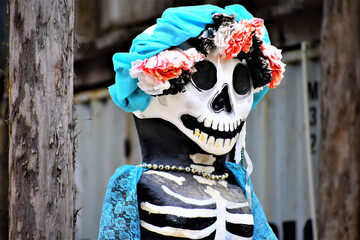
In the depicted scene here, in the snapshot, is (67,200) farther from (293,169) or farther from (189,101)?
(293,169)

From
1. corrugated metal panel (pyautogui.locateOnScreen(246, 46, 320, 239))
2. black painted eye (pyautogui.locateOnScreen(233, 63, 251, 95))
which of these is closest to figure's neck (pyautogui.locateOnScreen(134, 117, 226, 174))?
black painted eye (pyautogui.locateOnScreen(233, 63, 251, 95))

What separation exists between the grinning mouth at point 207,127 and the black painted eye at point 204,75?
5.6 inches

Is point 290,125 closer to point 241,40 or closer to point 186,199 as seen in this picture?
point 241,40

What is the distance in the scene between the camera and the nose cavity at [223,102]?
313 centimetres

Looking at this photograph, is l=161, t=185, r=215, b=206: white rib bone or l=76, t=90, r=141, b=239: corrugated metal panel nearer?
l=161, t=185, r=215, b=206: white rib bone

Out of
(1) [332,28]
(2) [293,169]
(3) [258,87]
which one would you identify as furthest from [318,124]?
(3) [258,87]

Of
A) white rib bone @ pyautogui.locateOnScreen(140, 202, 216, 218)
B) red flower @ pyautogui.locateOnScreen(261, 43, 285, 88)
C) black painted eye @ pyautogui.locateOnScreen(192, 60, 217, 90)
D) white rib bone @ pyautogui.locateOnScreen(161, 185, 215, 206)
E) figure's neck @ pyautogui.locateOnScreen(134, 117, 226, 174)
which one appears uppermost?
red flower @ pyautogui.locateOnScreen(261, 43, 285, 88)

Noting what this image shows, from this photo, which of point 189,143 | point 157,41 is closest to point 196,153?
point 189,143

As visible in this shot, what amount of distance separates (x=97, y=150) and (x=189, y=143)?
4618mm

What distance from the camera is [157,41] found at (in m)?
3.10

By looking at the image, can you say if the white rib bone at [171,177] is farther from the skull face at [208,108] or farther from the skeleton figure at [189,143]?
the skull face at [208,108]

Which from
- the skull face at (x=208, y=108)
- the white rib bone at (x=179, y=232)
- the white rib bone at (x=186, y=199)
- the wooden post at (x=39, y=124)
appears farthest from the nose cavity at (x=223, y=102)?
the wooden post at (x=39, y=124)

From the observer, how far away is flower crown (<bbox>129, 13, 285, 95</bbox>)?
3035 mm

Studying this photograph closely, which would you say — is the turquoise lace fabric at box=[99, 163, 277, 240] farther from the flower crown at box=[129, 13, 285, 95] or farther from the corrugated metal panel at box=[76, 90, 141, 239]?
the corrugated metal panel at box=[76, 90, 141, 239]
